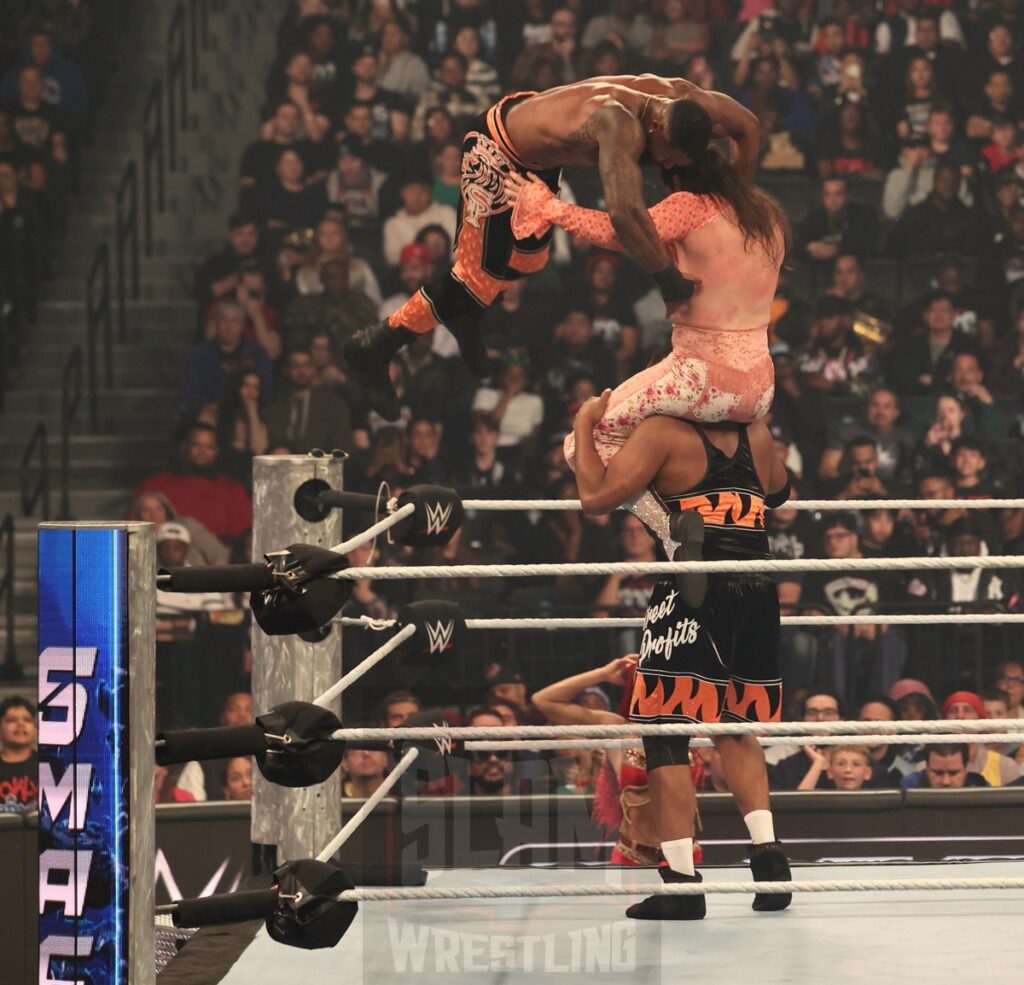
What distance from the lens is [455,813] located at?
421cm

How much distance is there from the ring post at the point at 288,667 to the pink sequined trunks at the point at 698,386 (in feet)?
1.58

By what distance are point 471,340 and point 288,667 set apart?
639mm

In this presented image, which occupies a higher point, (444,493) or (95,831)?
(444,493)

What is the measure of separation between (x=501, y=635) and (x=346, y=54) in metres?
3.06

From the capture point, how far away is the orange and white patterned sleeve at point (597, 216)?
251 cm

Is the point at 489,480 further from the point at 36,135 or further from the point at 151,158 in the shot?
the point at 36,135

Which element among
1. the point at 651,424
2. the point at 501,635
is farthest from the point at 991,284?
the point at 651,424

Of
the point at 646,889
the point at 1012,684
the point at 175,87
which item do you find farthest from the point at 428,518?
the point at 175,87

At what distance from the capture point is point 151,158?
7590 mm

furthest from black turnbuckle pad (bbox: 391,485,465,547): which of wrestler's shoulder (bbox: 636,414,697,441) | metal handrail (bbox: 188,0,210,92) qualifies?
metal handrail (bbox: 188,0,210,92)

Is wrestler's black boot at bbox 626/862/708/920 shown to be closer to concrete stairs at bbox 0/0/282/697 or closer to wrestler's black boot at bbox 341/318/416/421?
wrestler's black boot at bbox 341/318/416/421

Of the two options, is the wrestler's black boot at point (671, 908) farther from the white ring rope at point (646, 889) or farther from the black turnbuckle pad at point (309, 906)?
the black turnbuckle pad at point (309, 906)

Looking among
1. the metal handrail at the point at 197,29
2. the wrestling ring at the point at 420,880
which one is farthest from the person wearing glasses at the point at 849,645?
the metal handrail at the point at 197,29

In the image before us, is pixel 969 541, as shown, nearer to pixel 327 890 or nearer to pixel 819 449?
pixel 819 449
